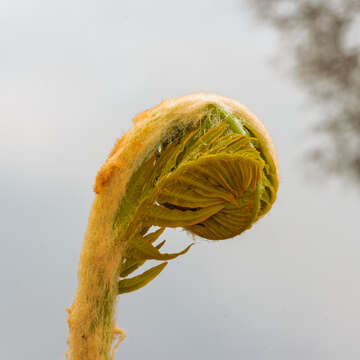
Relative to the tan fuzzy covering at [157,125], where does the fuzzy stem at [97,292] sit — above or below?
below

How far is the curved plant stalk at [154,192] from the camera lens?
65.8 inches

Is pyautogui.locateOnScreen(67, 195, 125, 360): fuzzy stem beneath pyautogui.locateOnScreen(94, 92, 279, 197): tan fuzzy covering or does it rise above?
beneath

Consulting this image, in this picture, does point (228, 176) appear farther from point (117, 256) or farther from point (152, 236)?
point (117, 256)

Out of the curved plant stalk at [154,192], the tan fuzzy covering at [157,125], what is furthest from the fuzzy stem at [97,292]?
the tan fuzzy covering at [157,125]

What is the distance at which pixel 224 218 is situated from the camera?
6.01 feet

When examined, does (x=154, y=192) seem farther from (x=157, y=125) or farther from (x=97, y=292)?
(x=97, y=292)

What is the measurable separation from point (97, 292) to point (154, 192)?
0.35 metres

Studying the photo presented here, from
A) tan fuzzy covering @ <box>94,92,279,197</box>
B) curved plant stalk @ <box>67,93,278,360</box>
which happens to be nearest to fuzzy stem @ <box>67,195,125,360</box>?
curved plant stalk @ <box>67,93,278,360</box>

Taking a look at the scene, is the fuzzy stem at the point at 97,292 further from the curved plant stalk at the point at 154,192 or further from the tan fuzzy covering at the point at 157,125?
the tan fuzzy covering at the point at 157,125

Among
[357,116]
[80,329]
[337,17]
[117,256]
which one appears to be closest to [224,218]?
[117,256]

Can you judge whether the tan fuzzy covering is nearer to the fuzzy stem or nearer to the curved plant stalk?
the curved plant stalk

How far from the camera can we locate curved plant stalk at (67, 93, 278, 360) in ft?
5.49

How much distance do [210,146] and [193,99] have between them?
0.57 feet

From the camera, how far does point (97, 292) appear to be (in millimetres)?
1667
